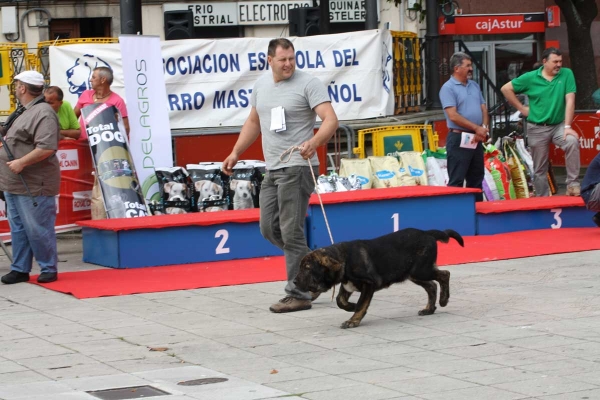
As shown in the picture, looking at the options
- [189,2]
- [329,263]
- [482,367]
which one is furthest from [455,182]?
[189,2]

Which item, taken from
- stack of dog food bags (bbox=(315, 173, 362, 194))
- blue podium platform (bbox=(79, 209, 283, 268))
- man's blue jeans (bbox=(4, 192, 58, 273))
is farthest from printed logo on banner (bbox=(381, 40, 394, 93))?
man's blue jeans (bbox=(4, 192, 58, 273))

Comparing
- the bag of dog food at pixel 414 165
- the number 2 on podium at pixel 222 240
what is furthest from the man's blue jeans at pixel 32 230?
the bag of dog food at pixel 414 165

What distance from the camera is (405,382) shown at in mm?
6348

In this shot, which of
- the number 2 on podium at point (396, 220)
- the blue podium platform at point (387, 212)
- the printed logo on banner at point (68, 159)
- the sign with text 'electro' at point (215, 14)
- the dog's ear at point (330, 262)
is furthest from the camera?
the sign with text 'electro' at point (215, 14)

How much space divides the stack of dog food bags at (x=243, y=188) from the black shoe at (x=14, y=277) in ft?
10.5

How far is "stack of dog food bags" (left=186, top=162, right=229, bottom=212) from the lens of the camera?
1276 centimetres

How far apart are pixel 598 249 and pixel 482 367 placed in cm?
482

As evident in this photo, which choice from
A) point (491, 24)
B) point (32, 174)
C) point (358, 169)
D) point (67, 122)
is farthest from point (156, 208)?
point (491, 24)

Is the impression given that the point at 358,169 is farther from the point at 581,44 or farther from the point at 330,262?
the point at 581,44

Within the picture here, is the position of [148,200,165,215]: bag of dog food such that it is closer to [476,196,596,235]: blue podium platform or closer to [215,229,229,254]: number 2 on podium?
[215,229,229,254]: number 2 on podium

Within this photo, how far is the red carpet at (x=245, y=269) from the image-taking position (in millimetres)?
9742

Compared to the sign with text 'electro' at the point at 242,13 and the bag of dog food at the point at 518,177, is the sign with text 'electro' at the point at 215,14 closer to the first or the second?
the sign with text 'electro' at the point at 242,13

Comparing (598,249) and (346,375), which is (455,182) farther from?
(346,375)

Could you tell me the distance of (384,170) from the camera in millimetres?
13797
